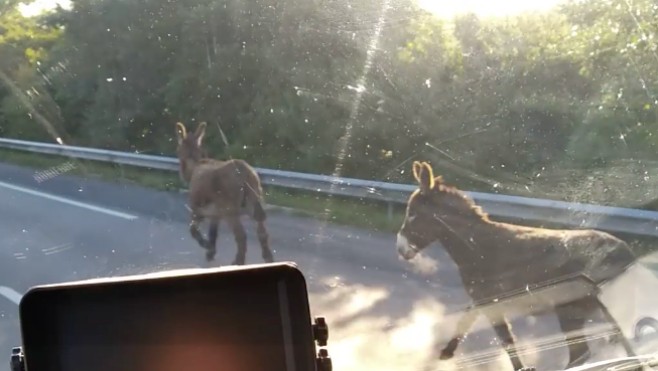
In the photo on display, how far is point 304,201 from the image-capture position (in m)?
6.07

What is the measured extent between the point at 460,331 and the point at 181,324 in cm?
286

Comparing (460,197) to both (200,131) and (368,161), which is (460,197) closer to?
(368,161)

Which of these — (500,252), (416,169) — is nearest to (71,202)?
(416,169)

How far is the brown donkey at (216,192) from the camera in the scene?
227 inches

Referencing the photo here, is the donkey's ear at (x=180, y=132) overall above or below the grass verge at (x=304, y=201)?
above

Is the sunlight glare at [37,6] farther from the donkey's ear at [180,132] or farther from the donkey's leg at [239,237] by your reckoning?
the donkey's leg at [239,237]

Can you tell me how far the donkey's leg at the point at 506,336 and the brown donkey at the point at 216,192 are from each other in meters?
1.26

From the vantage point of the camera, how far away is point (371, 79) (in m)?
5.66

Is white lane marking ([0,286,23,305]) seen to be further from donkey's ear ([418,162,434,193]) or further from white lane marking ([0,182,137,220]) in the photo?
donkey's ear ([418,162,434,193])

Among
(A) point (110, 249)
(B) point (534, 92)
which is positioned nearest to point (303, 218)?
(A) point (110, 249)

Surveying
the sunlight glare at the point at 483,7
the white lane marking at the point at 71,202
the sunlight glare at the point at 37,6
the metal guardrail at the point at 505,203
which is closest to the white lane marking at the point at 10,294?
the white lane marking at the point at 71,202

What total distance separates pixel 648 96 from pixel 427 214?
159cm

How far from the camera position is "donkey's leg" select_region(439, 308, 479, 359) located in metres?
5.25

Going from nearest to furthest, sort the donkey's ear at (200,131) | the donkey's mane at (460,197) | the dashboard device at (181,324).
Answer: the dashboard device at (181,324) → the donkey's ear at (200,131) → the donkey's mane at (460,197)
